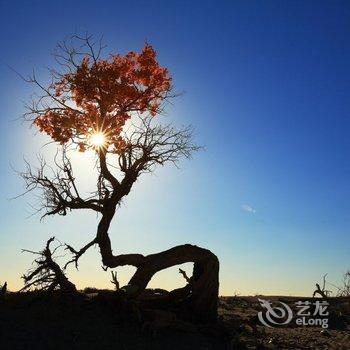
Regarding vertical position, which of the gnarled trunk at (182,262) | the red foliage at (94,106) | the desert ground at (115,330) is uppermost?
the red foliage at (94,106)

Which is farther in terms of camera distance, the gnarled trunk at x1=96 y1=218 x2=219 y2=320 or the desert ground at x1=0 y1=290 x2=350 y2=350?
the gnarled trunk at x1=96 y1=218 x2=219 y2=320

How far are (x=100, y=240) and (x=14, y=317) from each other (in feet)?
13.5

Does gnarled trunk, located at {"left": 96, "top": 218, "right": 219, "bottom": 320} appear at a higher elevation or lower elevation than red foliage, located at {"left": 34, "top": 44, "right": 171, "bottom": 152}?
lower

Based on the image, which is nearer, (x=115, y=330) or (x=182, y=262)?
(x=115, y=330)

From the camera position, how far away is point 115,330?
14117mm

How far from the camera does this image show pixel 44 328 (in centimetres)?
1327

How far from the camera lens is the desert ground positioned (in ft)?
42.1

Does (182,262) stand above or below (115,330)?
above

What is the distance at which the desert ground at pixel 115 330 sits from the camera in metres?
12.8

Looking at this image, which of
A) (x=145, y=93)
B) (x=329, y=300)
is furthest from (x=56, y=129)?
(x=329, y=300)

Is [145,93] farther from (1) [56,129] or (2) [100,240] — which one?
(2) [100,240]

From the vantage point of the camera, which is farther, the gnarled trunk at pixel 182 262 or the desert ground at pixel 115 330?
the gnarled trunk at pixel 182 262

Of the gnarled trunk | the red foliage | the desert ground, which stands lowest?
the desert ground

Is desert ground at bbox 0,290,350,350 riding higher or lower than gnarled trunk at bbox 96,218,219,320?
lower
